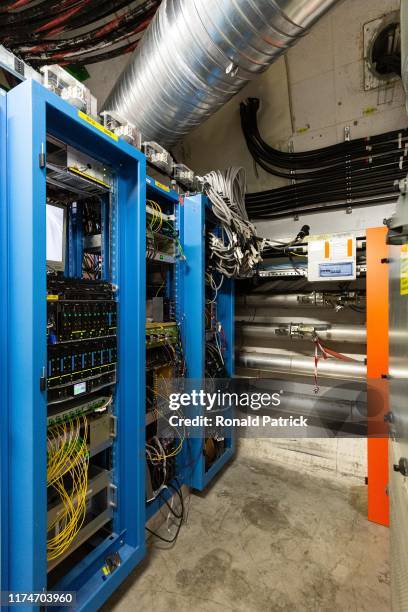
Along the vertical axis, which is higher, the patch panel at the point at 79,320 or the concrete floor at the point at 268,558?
the patch panel at the point at 79,320

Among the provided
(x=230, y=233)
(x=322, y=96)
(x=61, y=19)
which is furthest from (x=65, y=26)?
(x=322, y=96)

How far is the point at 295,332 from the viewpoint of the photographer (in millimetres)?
2195

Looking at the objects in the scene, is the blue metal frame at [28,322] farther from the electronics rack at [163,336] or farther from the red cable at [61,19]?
the red cable at [61,19]

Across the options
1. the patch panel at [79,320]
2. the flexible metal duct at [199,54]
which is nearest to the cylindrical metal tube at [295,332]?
the patch panel at [79,320]

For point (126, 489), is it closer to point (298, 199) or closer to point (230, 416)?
point (230, 416)

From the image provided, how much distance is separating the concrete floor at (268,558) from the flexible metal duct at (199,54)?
2.47 m

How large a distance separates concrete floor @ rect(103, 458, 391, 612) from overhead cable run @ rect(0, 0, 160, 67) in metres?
3.30

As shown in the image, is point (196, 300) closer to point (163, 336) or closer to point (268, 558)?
point (163, 336)

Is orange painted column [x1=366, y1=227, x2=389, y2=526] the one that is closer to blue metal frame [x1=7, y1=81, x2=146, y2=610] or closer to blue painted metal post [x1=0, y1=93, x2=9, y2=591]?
blue metal frame [x1=7, y1=81, x2=146, y2=610]

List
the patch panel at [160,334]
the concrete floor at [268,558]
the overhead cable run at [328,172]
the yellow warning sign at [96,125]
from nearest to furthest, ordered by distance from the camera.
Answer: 1. the yellow warning sign at [96,125]
2. the concrete floor at [268,558]
3. the patch panel at [160,334]
4. the overhead cable run at [328,172]

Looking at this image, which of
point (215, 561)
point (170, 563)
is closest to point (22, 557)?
point (170, 563)
